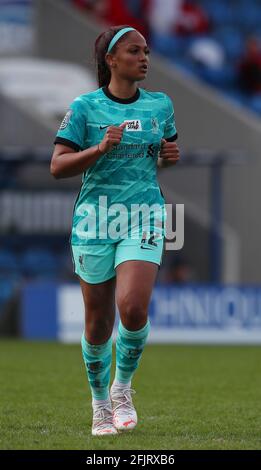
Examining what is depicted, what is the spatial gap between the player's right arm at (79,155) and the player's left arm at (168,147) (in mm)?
319

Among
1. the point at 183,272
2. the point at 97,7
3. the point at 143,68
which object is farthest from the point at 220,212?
the point at 143,68

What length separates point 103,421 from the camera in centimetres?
656

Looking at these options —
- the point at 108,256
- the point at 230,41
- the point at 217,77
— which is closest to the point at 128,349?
the point at 108,256

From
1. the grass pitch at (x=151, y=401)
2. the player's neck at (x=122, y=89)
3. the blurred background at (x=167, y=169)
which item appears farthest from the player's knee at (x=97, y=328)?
the blurred background at (x=167, y=169)

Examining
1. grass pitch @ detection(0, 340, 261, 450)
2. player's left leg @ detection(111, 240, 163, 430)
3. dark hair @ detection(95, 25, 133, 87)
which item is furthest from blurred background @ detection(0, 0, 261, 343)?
dark hair @ detection(95, 25, 133, 87)

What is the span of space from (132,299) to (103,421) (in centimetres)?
76

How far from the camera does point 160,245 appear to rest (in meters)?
6.53

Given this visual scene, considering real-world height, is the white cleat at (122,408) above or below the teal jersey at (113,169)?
below

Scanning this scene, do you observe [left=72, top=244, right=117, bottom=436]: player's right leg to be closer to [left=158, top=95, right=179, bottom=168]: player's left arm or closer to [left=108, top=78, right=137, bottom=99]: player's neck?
[left=158, top=95, right=179, bottom=168]: player's left arm

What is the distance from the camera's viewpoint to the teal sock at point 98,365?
660 cm

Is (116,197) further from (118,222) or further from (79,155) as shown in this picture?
(79,155)

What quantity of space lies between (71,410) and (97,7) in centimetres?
1455

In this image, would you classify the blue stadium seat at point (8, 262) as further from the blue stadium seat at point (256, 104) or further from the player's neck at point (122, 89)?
the player's neck at point (122, 89)
